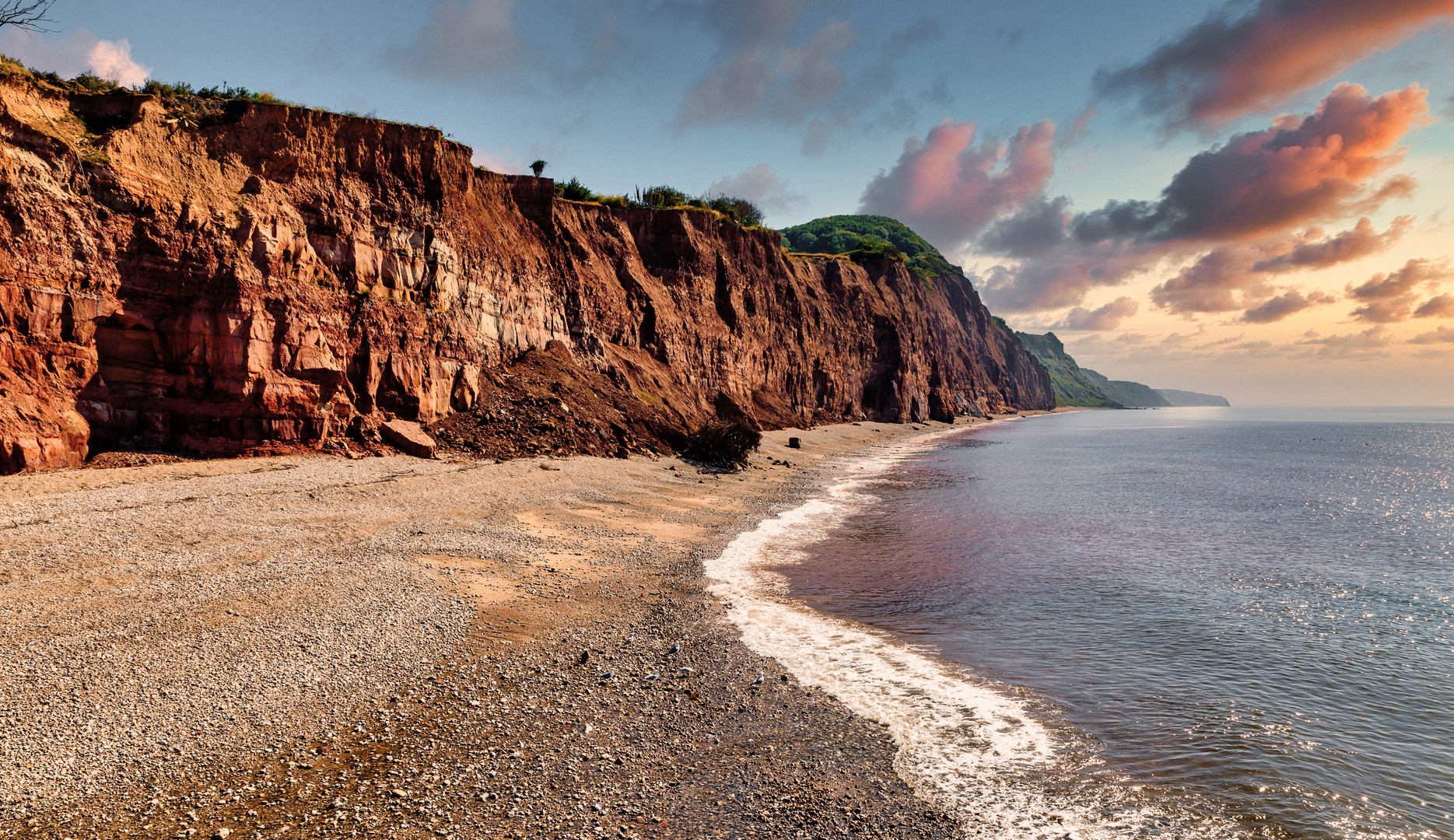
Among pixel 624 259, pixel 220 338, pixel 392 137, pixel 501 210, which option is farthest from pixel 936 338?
pixel 220 338

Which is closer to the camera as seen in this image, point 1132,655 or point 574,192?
point 1132,655

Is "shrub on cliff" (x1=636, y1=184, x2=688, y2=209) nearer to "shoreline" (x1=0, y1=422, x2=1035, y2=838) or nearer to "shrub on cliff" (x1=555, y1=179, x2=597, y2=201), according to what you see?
"shrub on cliff" (x1=555, y1=179, x2=597, y2=201)

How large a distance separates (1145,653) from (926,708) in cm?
540

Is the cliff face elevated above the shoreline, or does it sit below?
above

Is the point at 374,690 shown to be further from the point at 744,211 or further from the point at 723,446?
the point at 744,211

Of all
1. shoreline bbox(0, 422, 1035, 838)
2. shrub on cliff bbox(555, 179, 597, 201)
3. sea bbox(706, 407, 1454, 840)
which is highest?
shrub on cliff bbox(555, 179, 597, 201)

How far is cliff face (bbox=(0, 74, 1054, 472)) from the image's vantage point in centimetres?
1733

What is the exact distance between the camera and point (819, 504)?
86.1 feet

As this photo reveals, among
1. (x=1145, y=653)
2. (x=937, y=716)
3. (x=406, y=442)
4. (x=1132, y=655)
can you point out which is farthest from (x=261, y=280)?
(x=1145, y=653)

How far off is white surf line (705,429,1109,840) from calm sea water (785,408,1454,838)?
0.04 metres

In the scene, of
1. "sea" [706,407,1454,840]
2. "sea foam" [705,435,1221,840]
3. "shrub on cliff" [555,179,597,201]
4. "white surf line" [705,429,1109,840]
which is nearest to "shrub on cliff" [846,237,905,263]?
"shrub on cliff" [555,179,597,201]

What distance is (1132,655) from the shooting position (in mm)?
10961

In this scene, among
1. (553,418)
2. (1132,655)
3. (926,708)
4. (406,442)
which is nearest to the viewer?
(926,708)

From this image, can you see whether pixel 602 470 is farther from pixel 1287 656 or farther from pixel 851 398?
pixel 851 398
